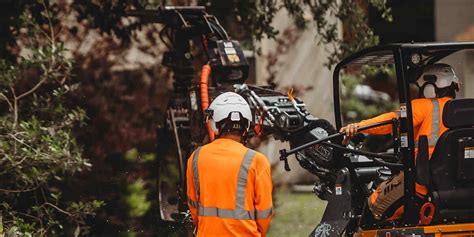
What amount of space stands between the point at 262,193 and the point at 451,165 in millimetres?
1992

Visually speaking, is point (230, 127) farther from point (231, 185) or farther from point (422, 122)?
point (422, 122)

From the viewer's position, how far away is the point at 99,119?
46.4ft

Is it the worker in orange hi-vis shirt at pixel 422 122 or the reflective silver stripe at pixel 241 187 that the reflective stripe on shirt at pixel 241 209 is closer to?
the reflective silver stripe at pixel 241 187

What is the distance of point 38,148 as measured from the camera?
10766 mm

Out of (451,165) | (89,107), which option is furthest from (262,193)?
(89,107)

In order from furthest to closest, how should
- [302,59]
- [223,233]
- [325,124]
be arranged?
[302,59]
[325,124]
[223,233]

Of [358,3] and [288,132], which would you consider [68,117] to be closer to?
[288,132]

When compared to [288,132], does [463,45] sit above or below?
above

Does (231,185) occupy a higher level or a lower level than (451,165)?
higher

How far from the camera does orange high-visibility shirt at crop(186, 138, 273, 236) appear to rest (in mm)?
6973

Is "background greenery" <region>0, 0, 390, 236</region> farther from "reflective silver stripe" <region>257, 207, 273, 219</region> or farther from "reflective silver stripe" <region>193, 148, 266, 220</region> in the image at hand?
"reflective silver stripe" <region>257, 207, 273, 219</region>

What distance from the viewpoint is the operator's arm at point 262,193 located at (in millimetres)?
6984

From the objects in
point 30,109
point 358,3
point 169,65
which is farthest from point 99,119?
point 358,3

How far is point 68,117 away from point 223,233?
16.0 ft
